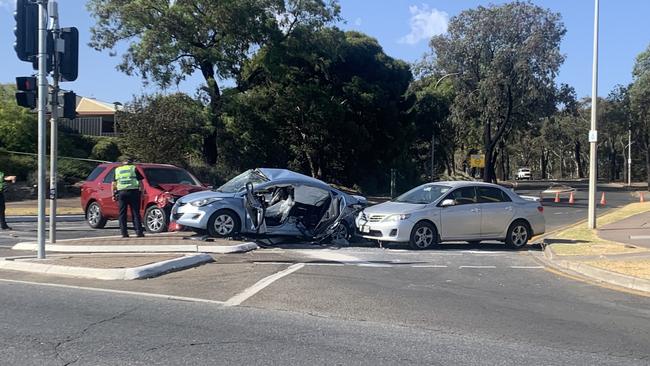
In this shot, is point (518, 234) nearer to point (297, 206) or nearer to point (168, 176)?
point (297, 206)

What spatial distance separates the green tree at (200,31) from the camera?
30.6 m

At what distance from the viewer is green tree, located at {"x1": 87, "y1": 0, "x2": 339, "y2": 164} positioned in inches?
1204

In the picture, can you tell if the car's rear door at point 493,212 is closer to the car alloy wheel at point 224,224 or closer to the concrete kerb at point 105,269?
the car alloy wheel at point 224,224

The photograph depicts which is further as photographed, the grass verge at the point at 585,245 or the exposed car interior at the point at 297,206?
the exposed car interior at the point at 297,206

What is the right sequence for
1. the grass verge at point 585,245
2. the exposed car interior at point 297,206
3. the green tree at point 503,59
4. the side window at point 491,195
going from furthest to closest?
the green tree at point 503,59, the side window at point 491,195, the exposed car interior at point 297,206, the grass verge at point 585,245

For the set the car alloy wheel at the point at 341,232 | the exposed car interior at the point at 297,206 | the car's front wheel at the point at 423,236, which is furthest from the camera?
the car alloy wheel at the point at 341,232

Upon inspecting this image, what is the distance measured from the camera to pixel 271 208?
14.3 metres

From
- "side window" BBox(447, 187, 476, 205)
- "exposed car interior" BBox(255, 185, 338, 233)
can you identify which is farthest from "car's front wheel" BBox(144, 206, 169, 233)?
"side window" BBox(447, 187, 476, 205)

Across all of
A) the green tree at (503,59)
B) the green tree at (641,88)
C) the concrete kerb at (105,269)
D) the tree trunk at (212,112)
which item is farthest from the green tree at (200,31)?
the green tree at (641,88)

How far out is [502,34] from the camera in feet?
144

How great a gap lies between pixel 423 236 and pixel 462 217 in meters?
1.07

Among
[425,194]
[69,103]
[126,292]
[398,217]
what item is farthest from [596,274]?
[69,103]

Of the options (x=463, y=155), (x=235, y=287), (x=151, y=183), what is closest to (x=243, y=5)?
(x=151, y=183)

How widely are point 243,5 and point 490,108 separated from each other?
2208 cm
